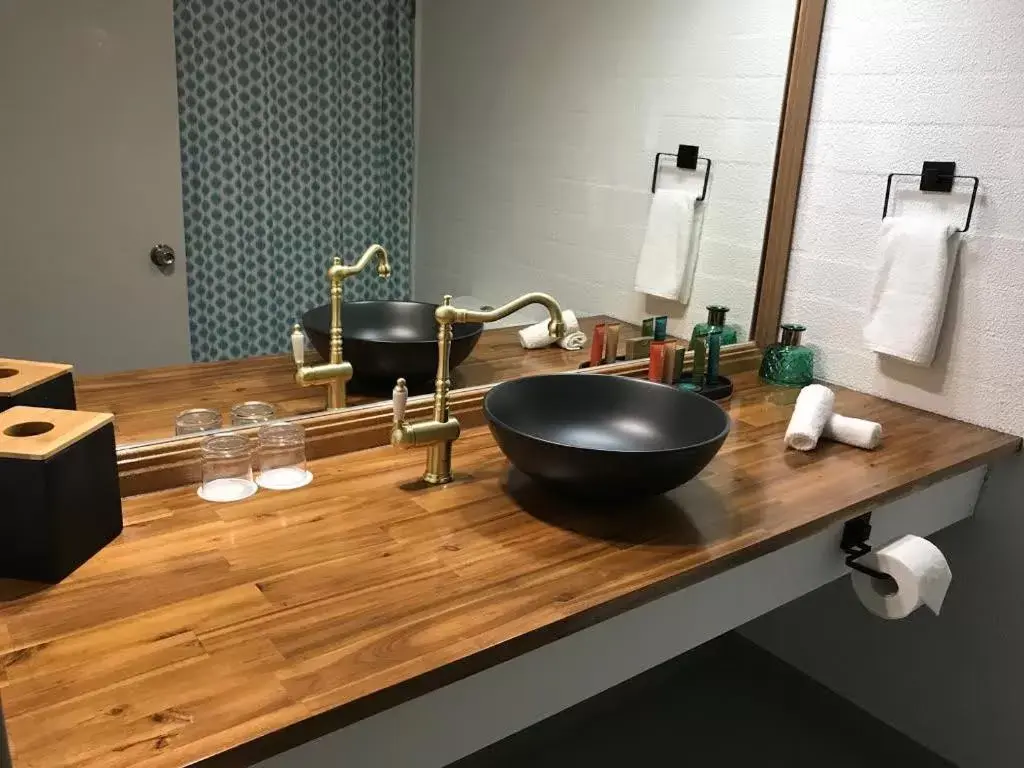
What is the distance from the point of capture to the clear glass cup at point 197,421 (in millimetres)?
1403

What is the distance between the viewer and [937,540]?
198 centimetres

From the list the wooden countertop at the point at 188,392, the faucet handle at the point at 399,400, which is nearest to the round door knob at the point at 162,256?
the wooden countertop at the point at 188,392

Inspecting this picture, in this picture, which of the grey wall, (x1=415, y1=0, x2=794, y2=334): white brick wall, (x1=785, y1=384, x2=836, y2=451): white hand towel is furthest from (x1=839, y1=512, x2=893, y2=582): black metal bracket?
(x1=415, y1=0, x2=794, y2=334): white brick wall

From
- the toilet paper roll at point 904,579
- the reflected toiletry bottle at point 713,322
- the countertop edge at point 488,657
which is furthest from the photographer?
the reflected toiletry bottle at point 713,322

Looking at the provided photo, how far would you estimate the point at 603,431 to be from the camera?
5.24 feet

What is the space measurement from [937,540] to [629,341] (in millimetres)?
862

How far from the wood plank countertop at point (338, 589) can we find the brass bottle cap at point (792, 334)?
0.51 m

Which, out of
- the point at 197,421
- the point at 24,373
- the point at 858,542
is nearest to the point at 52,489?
the point at 24,373

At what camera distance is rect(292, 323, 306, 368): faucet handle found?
1521mm

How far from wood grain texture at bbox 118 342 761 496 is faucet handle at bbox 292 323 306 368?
0.11 metres

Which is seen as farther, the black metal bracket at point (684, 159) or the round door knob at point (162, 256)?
the black metal bracket at point (684, 159)

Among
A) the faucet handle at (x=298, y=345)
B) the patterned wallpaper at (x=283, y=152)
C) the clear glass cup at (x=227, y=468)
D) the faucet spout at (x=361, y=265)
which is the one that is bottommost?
the clear glass cup at (x=227, y=468)

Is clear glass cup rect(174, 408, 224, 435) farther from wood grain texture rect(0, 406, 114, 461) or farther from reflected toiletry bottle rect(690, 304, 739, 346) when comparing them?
reflected toiletry bottle rect(690, 304, 739, 346)

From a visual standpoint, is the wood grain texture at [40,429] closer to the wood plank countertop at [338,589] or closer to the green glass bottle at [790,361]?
the wood plank countertop at [338,589]
